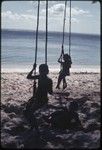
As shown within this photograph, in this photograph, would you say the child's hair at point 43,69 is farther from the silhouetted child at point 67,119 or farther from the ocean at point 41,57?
the ocean at point 41,57

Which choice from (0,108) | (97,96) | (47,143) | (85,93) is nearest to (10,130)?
(47,143)

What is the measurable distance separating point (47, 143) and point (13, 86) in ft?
33.8

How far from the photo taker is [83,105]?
46.9 ft

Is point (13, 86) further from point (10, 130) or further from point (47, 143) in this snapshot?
point (47, 143)

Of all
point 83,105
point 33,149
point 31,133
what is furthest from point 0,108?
point 33,149

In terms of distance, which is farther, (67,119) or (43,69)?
(67,119)

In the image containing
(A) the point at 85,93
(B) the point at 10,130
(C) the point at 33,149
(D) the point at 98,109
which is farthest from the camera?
(A) the point at 85,93

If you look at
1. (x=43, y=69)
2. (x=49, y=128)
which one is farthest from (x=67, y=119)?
(x=43, y=69)

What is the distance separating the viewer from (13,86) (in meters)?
20.1

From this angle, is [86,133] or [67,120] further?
[67,120]

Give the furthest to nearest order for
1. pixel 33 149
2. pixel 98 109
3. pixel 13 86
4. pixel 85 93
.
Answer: pixel 13 86 → pixel 85 93 → pixel 98 109 → pixel 33 149

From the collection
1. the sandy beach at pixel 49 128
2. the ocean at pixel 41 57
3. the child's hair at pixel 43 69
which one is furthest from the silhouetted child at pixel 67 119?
the ocean at pixel 41 57

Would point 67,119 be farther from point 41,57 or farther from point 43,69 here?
point 41,57

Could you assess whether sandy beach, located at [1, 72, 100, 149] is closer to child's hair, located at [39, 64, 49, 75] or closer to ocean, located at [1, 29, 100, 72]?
child's hair, located at [39, 64, 49, 75]
